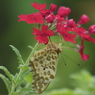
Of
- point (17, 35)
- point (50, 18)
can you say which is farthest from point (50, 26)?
point (17, 35)

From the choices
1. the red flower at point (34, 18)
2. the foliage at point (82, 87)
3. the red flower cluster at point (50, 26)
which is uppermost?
the red flower at point (34, 18)

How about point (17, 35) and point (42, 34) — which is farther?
point (17, 35)

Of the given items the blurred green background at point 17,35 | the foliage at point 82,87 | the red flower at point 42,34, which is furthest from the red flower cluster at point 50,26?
the blurred green background at point 17,35

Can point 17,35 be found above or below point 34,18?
below

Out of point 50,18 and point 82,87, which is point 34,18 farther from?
point 82,87

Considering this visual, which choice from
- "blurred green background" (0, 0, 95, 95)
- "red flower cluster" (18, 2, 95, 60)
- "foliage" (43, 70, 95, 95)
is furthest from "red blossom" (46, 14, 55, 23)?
"blurred green background" (0, 0, 95, 95)

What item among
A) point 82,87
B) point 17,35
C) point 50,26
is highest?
point 50,26

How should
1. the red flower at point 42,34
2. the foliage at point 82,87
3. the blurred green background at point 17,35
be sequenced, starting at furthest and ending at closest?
the blurred green background at point 17,35, the foliage at point 82,87, the red flower at point 42,34

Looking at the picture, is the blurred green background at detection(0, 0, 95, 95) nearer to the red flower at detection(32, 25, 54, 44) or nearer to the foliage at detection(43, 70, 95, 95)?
the foliage at detection(43, 70, 95, 95)

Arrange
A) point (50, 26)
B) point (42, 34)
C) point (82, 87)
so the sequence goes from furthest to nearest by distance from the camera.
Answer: point (82, 87)
point (50, 26)
point (42, 34)

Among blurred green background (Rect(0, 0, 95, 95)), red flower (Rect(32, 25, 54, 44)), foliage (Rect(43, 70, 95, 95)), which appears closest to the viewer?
red flower (Rect(32, 25, 54, 44))

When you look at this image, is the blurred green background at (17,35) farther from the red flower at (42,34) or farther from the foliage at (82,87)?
the red flower at (42,34)
